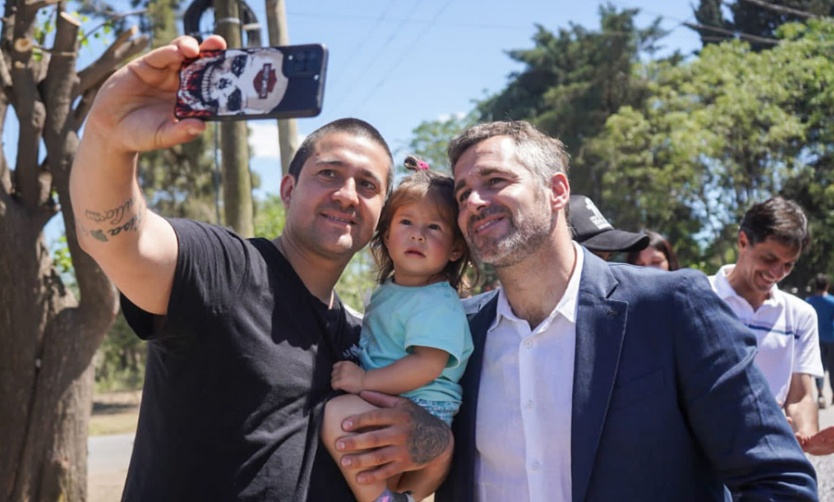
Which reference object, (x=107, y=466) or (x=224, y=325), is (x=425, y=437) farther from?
(x=107, y=466)

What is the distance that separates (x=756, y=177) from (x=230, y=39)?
21070 mm

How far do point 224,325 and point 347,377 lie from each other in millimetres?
446

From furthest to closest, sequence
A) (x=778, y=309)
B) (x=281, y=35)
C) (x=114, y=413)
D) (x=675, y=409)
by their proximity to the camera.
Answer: (x=114, y=413)
(x=281, y=35)
(x=778, y=309)
(x=675, y=409)

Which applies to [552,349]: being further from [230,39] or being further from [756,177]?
[756,177]

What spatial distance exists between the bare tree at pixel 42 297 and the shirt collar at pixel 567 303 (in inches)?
202

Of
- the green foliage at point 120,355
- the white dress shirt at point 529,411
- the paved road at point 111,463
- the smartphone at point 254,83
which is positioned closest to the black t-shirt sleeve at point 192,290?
the smartphone at point 254,83

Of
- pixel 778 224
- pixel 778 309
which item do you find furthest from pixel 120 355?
pixel 778 224

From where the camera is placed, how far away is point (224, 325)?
246 centimetres

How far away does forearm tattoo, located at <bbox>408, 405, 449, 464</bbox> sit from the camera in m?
2.72

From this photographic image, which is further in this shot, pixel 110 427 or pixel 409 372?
pixel 110 427

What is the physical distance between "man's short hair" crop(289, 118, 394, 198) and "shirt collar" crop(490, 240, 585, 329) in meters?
0.58

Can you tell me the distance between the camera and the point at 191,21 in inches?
261

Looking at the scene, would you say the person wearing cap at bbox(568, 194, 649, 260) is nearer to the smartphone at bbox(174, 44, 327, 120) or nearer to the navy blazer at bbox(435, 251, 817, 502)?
the navy blazer at bbox(435, 251, 817, 502)

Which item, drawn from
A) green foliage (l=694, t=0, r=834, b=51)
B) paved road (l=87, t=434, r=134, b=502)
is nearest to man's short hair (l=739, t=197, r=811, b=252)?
paved road (l=87, t=434, r=134, b=502)
